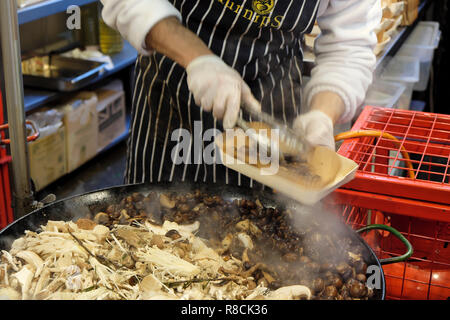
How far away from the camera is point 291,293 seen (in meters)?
1.21

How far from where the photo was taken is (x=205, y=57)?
4.98 ft

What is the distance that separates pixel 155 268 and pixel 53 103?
288 cm

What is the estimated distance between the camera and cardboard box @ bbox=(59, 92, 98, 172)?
383 centimetres

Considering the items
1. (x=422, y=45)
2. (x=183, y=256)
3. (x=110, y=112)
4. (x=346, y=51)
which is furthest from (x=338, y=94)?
(x=110, y=112)

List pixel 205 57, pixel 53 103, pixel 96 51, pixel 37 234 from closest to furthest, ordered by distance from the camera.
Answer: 1. pixel 37 234
2. pixel 205 57
3. pixel 53 103
4. pixel 96 51

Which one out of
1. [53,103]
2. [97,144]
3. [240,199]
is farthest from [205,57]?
[97,144]

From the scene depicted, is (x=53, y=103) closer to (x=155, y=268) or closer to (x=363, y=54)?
(x=363, y=54)

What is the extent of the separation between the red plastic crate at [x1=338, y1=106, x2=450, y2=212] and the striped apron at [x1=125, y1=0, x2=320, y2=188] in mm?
345

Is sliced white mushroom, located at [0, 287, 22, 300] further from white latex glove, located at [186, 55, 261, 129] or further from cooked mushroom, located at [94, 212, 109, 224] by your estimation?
white latex glove, located at [186, 55, 261, 129]

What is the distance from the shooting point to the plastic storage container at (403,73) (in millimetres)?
3432

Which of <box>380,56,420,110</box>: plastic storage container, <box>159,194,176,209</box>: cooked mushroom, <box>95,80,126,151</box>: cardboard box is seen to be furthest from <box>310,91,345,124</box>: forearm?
<box>95,80,126,151</box>: cardboard box

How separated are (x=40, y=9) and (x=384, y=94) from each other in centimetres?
209

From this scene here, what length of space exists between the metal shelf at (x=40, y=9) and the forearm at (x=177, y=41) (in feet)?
5.44

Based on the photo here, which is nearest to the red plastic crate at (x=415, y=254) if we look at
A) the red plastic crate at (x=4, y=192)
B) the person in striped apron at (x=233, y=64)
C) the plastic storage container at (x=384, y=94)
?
the person in striped apron at (x=233, y=64)
